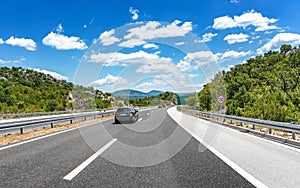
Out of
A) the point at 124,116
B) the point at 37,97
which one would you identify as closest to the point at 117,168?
the point at 124,116

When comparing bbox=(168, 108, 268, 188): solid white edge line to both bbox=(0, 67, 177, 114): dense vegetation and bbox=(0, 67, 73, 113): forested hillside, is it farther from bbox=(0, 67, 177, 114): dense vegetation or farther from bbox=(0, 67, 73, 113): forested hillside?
bbox=(0, 67, 73, 113): forested hillside

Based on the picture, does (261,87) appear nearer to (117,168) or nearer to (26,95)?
(26,95)

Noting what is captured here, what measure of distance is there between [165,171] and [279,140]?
24.3 feet

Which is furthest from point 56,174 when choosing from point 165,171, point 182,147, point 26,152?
point 182,147

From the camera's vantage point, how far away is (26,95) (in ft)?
210

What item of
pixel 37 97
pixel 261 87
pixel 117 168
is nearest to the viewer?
pixel 117 168

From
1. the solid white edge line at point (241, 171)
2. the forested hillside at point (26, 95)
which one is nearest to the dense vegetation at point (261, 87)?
the solid white edge line at point (241, 171)

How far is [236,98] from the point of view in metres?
56.9

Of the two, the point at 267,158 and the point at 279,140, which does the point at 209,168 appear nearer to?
the point at 267,158

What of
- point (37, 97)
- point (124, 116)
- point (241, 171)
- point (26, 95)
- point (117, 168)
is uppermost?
point (26, 95)

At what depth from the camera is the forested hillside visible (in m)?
52.6

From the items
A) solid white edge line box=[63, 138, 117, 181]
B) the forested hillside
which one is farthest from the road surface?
the forested hillside

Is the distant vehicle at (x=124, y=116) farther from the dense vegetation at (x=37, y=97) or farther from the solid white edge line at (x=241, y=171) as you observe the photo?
the solid white edge line at (x=241, y=171)

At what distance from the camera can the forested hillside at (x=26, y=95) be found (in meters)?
52.6
